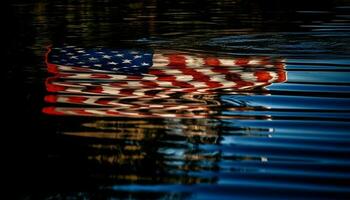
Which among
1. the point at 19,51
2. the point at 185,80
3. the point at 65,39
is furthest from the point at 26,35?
the point at 185,80

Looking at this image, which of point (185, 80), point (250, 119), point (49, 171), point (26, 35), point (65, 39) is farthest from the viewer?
point (26, 35)

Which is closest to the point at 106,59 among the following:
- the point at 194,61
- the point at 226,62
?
the point at 194,61

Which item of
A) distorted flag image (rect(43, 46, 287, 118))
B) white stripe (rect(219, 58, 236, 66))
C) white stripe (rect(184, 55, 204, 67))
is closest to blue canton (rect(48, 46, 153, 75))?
distorted flag image (rect(43, 46, 287, 118))

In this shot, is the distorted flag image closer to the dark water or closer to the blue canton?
the blue canton

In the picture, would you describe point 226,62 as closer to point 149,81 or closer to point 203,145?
point 149,81

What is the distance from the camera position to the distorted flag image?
5.74 metres

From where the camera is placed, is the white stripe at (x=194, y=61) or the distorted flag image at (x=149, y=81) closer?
the distorted flag image at (x=149, y=81)

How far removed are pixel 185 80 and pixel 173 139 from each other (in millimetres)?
2639

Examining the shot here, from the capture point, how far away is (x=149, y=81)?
23.8 feet

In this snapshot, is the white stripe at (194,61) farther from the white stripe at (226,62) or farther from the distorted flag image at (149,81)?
the white stripe at (226,62)

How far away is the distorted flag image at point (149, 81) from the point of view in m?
5.74

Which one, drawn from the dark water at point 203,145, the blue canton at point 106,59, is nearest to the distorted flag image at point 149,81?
the blue canton at point 106,59

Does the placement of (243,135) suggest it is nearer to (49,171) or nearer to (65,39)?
(49,171)

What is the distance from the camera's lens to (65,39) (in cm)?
1186
